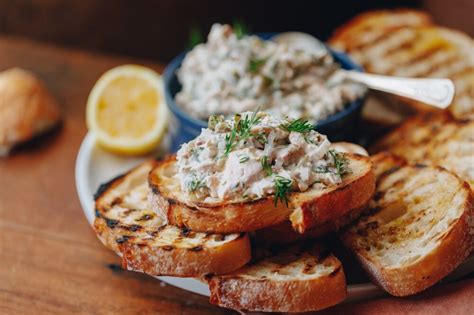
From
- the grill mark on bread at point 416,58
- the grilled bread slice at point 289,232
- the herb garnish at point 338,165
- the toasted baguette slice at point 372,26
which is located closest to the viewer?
the herb garnish at point 338,165

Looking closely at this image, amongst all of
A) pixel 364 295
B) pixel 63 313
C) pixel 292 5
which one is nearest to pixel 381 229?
pixel 364 295

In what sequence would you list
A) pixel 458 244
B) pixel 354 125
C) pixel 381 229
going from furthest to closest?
pixel 354 125
pixel 381 229
pixel 458 244

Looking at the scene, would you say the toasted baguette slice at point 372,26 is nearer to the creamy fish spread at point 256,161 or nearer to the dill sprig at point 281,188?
the creamy fish spread at point 256,161

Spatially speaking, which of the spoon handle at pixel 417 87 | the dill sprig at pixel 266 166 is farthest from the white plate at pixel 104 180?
the spoon handle at pixel 417 87

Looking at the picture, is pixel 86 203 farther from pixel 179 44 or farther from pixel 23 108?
pixel 179 44

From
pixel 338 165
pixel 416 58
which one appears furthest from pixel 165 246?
pixel 416 58

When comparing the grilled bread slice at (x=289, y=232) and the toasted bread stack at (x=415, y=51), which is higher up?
the toasted bread stack at (x=415, y=51)
